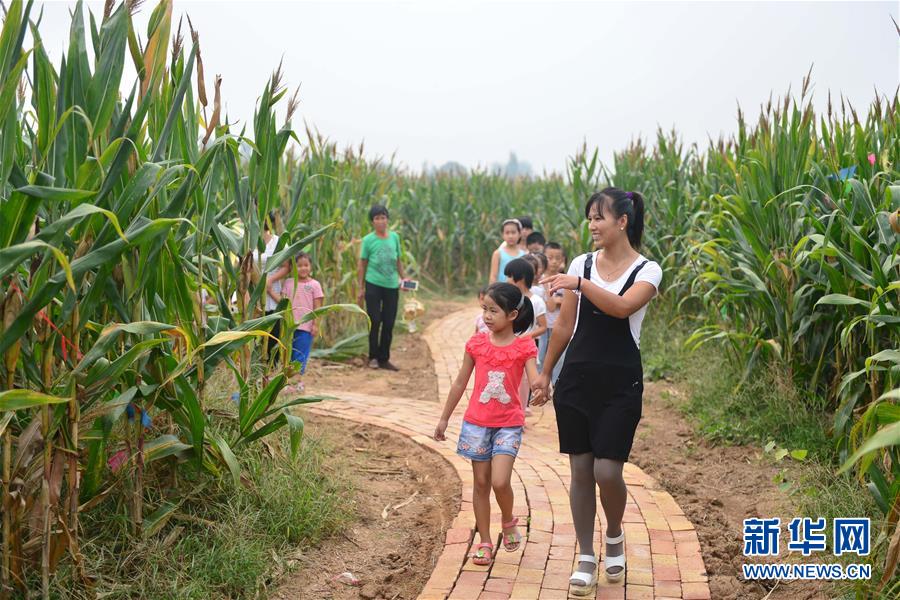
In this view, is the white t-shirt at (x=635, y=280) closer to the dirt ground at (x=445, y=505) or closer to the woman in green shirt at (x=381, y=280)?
the dirt ground at (x=445, y=505)

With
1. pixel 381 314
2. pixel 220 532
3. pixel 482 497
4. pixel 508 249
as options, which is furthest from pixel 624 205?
pixel 381 314

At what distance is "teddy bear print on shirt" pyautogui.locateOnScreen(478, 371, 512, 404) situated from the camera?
14.3 ft

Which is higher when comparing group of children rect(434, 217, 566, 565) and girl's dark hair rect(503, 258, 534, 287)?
girl's dark hair rect(503, 258, 534, 287)

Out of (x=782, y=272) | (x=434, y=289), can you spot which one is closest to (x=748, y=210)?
(x=782, y=272)

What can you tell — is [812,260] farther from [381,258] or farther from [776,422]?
[381,258]

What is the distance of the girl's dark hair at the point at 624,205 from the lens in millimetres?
3984

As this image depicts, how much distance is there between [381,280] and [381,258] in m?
0.27

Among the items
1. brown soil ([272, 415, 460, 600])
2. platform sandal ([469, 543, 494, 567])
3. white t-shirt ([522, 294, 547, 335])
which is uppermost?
white t-shirt ([522, 294, 547, 335])

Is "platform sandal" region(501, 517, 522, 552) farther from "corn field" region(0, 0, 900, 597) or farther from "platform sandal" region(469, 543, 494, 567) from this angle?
"corn field" region(0, 0, 900, 597)

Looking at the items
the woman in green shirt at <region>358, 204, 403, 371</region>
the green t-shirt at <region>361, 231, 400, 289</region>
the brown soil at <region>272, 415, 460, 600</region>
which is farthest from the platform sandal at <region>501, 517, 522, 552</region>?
the green t-shirt at <region>361, 231, 400, 289</region>

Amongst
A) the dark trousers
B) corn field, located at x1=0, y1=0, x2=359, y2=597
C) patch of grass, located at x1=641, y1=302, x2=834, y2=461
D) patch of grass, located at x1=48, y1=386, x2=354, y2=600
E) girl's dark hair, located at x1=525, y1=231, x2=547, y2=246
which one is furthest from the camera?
the dark trousers

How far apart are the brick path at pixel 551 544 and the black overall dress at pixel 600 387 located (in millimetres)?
657

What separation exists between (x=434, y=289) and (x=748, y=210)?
12.0 metres

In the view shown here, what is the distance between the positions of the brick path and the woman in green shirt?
10.1ft
